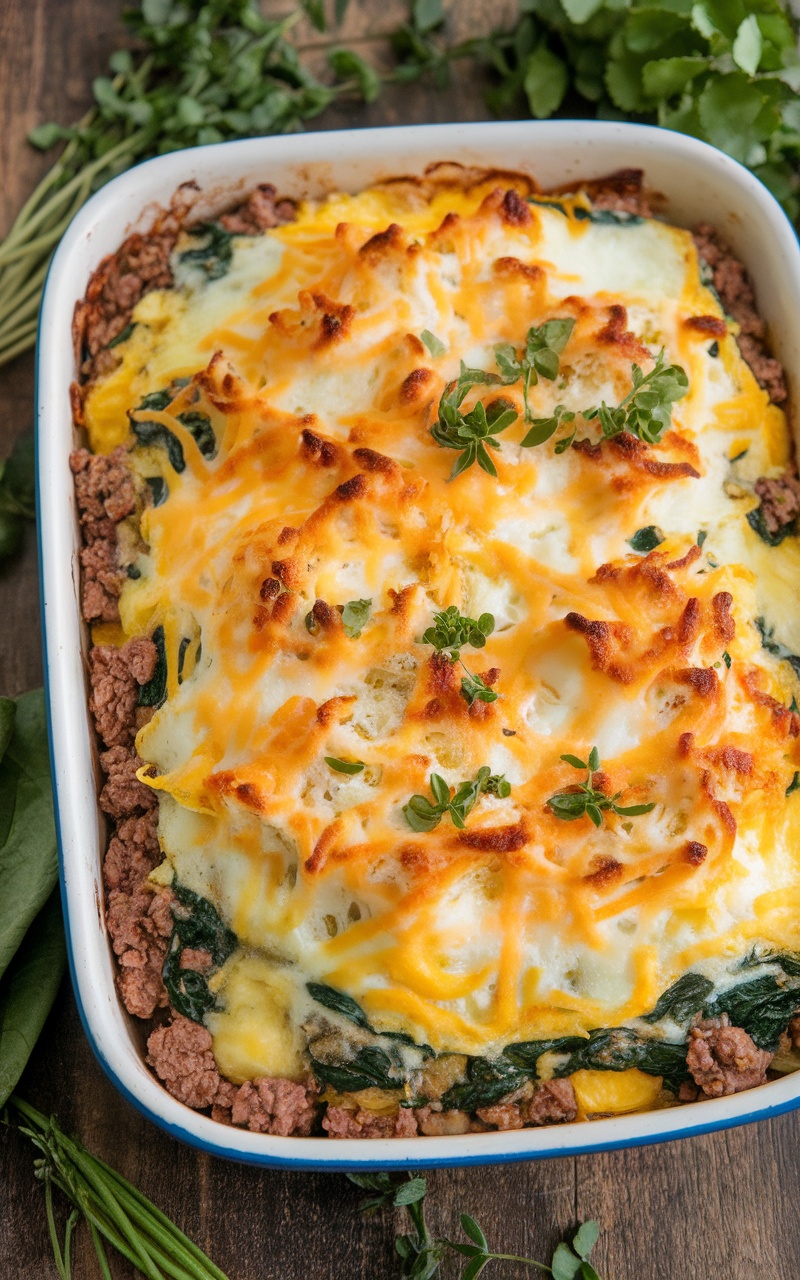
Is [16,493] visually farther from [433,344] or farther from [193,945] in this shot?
[193,945]

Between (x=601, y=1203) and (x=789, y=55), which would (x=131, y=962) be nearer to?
(x=601, y=1203)

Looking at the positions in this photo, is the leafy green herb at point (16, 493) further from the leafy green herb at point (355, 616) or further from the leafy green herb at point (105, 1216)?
the leafy green herb at point (105, 1216)

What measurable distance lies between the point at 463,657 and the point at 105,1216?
5.32 ft

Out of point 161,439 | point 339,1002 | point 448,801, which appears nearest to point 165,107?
point 161,439

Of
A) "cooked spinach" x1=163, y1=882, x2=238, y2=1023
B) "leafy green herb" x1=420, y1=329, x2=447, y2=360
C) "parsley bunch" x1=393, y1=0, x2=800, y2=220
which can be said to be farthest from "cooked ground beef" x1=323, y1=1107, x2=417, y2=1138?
"parsley bunch" x1=393, y1=0, x2=800, y2=220

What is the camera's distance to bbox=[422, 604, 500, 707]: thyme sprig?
253 centimetres

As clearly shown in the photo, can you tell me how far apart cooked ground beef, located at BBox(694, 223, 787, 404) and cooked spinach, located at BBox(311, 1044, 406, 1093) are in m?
1.91

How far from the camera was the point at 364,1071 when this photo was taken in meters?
2.58

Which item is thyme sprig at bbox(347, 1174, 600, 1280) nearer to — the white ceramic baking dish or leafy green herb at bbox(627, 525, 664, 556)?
the white ceramic baking dish

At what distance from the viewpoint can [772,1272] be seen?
296 centimetres

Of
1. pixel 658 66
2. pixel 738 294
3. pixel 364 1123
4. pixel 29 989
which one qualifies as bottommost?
pixel 29 989

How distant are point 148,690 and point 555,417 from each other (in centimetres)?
115

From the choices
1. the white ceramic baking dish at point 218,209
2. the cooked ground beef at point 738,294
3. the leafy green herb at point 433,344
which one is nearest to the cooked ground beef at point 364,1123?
the white ceramic baking dish at point 218,209

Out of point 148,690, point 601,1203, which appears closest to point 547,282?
point 148,690
